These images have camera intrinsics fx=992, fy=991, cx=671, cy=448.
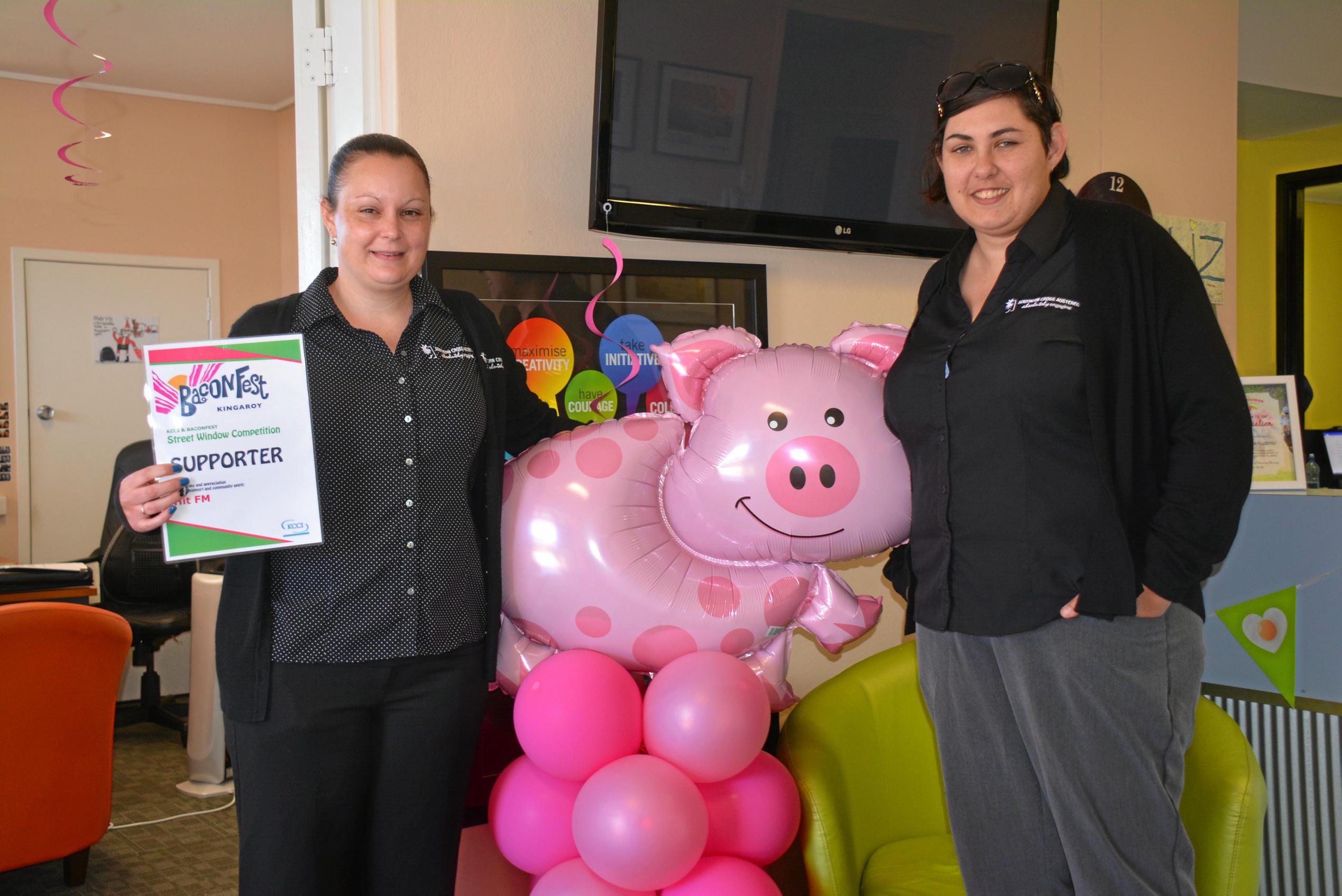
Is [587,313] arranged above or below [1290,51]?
below

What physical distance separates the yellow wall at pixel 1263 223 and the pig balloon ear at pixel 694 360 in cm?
472

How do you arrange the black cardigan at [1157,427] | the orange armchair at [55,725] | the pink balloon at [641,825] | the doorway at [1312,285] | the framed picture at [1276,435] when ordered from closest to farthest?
1. the black cardigan at [1157,427]
2. the pink balloon at [641,825]
3. the orange armchair at [55,725]
4. the framed picture at [1276,435]
5. the doorway at [1312,285]

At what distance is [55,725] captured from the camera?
2311 millimetres

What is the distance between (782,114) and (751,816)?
4.99 ft

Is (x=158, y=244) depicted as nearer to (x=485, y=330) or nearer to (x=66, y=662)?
(x=66, y=662)

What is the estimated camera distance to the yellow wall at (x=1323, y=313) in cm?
564

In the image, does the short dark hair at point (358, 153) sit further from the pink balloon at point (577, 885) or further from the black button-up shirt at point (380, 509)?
the pink balloon at point (577, 885)

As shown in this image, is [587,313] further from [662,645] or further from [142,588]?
[142,588]

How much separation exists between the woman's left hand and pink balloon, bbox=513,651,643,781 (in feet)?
2.09

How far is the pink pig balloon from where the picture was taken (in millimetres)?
1513

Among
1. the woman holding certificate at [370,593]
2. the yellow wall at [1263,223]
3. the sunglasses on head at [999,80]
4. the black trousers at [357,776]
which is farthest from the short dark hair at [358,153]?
the yellow wall at [1263,223]

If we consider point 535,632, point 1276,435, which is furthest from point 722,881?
point 1276,435

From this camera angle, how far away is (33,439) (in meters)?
4.85

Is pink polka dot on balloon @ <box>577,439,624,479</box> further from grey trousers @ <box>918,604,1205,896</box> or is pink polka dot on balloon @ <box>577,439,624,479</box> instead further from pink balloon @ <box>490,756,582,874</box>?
grey trousers @ <box>918,604,1205,896</box>
